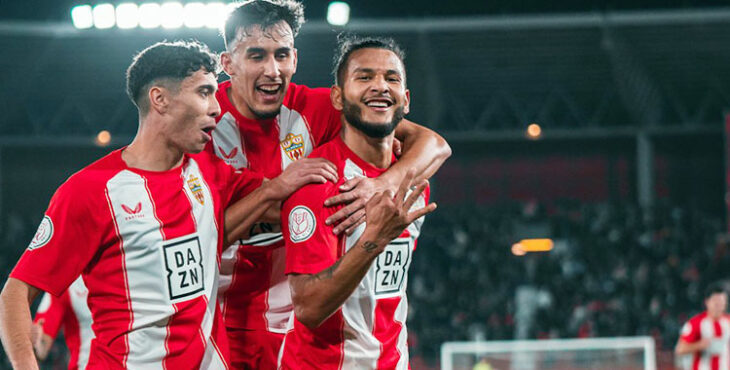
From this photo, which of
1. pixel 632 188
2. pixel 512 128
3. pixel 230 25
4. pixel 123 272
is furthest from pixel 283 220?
pixel 632 188

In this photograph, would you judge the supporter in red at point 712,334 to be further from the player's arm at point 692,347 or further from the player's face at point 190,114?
the player's face at point 190,114

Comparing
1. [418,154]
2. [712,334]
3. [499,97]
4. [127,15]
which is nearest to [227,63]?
[418,154]

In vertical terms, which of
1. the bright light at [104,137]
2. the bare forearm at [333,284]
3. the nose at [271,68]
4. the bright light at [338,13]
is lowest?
the bare forearm at [333,284]

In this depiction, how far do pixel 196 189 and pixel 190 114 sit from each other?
0.27 metres

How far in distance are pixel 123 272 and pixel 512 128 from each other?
52.2 feet

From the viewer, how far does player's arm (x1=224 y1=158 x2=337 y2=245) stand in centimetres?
295

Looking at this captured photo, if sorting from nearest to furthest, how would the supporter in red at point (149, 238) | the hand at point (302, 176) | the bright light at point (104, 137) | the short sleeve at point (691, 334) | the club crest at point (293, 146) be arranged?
the supporter in red at point (149, 238)
the hand at point (302, 176)
the club crest at point (293, 146)
the short sleeve at point (691, 334)
the bright light at point (104, 137)

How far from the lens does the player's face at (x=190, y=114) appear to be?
2848mm

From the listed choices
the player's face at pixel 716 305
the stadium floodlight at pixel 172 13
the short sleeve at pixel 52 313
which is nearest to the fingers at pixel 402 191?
the short sleeve at pixel 52 313

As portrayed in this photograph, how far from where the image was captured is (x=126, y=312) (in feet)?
9.07

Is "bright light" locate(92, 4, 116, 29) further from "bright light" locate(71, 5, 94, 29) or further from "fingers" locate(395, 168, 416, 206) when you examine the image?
"fingers" locate(395, 168, 416, 206)

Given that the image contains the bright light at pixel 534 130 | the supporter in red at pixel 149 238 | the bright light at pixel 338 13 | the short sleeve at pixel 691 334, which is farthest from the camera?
the bright light at pixel 534 130

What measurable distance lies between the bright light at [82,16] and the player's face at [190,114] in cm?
1477

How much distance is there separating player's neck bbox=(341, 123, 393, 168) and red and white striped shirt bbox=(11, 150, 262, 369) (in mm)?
613
